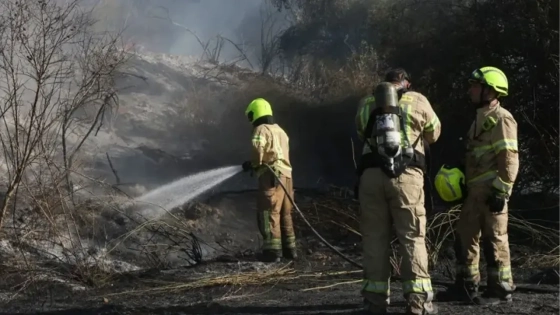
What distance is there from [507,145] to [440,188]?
61cm

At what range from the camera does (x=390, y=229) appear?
18.0 feet

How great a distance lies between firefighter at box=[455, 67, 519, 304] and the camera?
590 cm

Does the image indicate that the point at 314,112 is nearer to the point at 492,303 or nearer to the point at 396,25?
the point at 396,25

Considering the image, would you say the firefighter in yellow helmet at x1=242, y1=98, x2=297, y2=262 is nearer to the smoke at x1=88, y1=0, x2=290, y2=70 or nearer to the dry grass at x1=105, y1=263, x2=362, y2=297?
the dry grass at x1=105, y1=263, x2=362, y2=297

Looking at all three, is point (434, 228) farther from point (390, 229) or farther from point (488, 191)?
point (390, 229)

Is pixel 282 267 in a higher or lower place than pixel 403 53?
lower

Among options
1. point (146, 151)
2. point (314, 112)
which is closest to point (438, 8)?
point (314, 112)

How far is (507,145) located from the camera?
5.86 metres

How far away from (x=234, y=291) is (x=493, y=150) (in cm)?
245

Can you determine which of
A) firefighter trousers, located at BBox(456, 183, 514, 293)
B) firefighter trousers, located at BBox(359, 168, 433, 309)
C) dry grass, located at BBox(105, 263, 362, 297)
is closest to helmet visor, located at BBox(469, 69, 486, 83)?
firefighter trousers, located at BBox(456, 183, 514, 293)

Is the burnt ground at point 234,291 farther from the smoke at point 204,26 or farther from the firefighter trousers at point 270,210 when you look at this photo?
the smoke at point 204,26

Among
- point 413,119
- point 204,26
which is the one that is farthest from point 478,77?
point 204,26

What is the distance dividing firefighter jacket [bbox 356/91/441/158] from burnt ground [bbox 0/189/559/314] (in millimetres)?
1250

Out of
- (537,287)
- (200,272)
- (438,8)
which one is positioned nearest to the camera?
(537,287)
